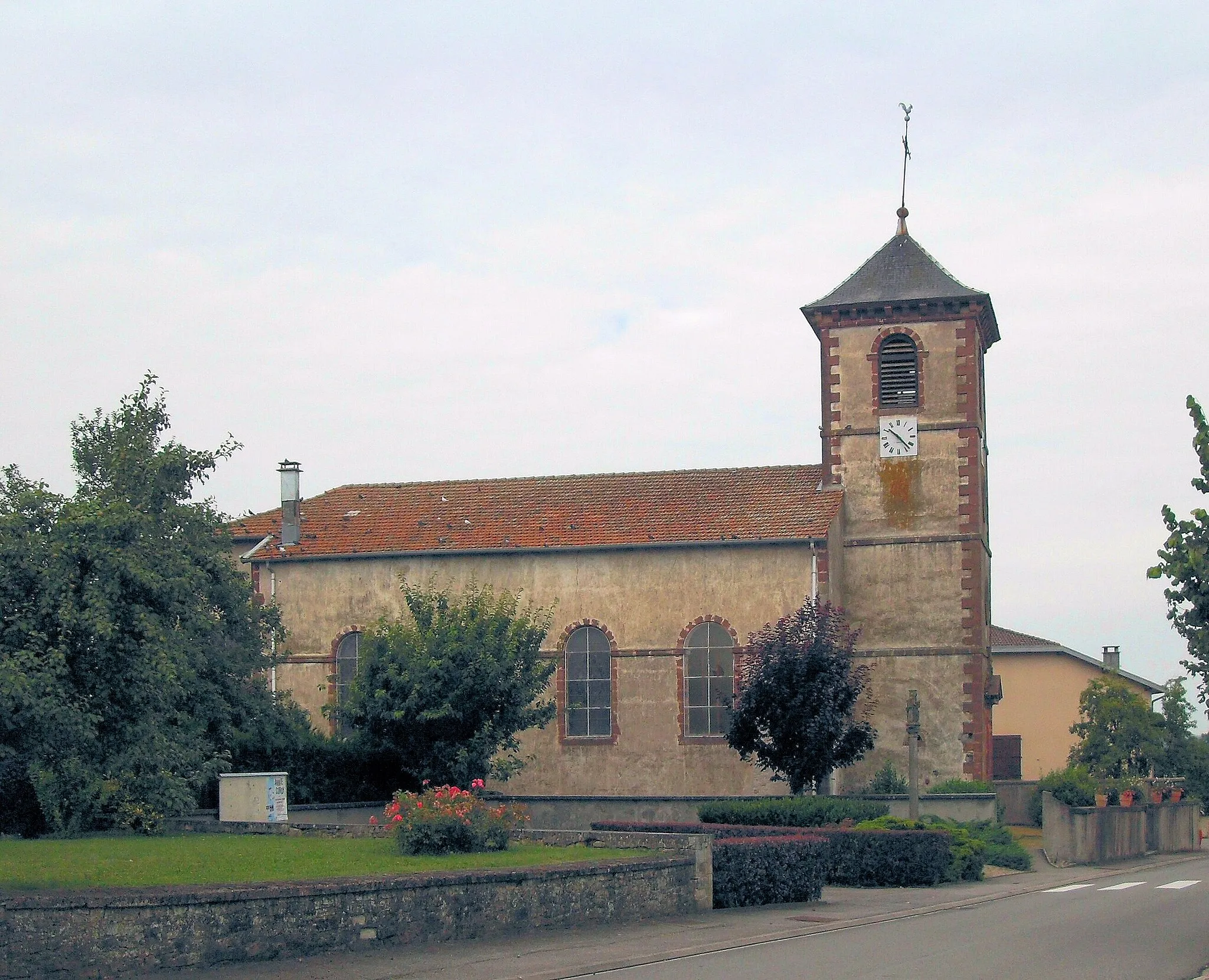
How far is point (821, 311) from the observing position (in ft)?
133

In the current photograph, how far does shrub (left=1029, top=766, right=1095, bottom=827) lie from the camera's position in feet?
123

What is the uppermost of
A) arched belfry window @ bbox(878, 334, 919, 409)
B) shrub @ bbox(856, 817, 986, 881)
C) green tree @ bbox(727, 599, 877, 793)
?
arched belfry window @ bbox(878, 334, 919, 409)

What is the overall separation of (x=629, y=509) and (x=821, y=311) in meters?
7.26

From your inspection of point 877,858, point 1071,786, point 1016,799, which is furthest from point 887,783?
point 877,858

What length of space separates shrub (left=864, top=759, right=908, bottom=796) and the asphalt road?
38.6ft

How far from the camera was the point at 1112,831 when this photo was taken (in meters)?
39.7

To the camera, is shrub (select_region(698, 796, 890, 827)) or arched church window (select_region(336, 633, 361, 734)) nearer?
shrub (select_region(698, 796, 890, 827))

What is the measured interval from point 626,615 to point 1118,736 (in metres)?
23.8

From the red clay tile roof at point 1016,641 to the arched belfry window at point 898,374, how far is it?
2690 centimetres

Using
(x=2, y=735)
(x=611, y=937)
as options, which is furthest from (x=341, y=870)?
(x=2, y=735)

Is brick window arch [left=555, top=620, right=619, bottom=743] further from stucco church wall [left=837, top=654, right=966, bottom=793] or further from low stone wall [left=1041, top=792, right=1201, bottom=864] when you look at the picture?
→ low stone wall [left=1041, top=792, right=1201, bottom=864]

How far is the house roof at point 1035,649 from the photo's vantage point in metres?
63.1

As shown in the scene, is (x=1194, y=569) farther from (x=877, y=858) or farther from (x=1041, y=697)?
(x=1041, y=697)

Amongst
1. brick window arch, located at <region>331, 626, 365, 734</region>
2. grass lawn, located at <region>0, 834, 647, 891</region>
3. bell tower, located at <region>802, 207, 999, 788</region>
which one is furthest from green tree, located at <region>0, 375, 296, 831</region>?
bell tower, located at <region>802, 207, 999, 788</region>
